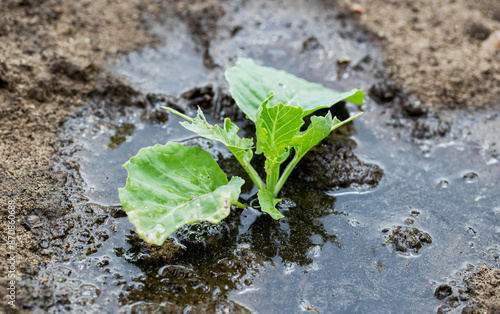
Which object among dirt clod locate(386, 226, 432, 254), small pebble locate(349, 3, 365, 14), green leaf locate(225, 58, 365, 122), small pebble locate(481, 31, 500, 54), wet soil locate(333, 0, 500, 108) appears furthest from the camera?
small pebble locate(349, 3, 365, 14)

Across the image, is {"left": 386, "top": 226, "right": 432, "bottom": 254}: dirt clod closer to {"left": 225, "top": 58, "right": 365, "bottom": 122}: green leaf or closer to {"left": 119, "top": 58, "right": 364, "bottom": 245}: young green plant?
{"left": 119, "top": 58, "right": 364, "bottom": 245}: young green plant

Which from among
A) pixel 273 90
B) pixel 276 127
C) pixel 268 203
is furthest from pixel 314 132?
pixel 273 90

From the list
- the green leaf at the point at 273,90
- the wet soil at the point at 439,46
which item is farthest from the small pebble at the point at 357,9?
the green leaf at the point at 273,90

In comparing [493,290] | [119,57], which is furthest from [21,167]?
[493,290]

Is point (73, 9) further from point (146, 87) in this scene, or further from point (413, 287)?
point (413, 287)

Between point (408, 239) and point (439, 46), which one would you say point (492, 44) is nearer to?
point (439, 46)

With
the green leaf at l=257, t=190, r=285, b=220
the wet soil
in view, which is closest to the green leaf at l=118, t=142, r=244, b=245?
the green leaf at l=257, t=190, r=285, b=220
